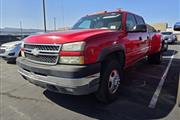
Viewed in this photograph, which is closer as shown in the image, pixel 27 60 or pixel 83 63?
pixel 83 63

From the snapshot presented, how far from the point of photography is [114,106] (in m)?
3.70

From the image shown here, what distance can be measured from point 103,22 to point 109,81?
5.65 ft

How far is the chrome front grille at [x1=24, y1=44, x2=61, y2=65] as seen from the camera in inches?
127

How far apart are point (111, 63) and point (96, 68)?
59 centimetres

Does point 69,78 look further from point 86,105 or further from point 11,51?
point 11,51

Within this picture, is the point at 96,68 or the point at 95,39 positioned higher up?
the point at 95,39

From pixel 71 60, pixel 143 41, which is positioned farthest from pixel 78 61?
pixel 143 41

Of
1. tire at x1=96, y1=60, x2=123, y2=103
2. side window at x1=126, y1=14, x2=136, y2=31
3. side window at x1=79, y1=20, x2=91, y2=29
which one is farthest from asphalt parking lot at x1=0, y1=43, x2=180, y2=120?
side window at x1=79, y1=20, x2=91, y2=29

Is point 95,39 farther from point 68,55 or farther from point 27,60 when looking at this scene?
point 27,60

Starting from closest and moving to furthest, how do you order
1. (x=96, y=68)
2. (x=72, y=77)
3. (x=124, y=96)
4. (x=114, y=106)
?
1. (x=72, y=77)
2. (x=96, y=68)
3. (x=114, y=106)
4. (x=124, y=96)

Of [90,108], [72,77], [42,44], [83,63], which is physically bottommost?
[90,108]

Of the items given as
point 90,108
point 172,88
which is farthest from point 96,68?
point 172,88

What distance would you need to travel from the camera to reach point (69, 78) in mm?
2992

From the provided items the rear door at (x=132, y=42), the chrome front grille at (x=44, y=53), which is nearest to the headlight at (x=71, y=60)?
the chrome front grille at (x=44, y=53)
